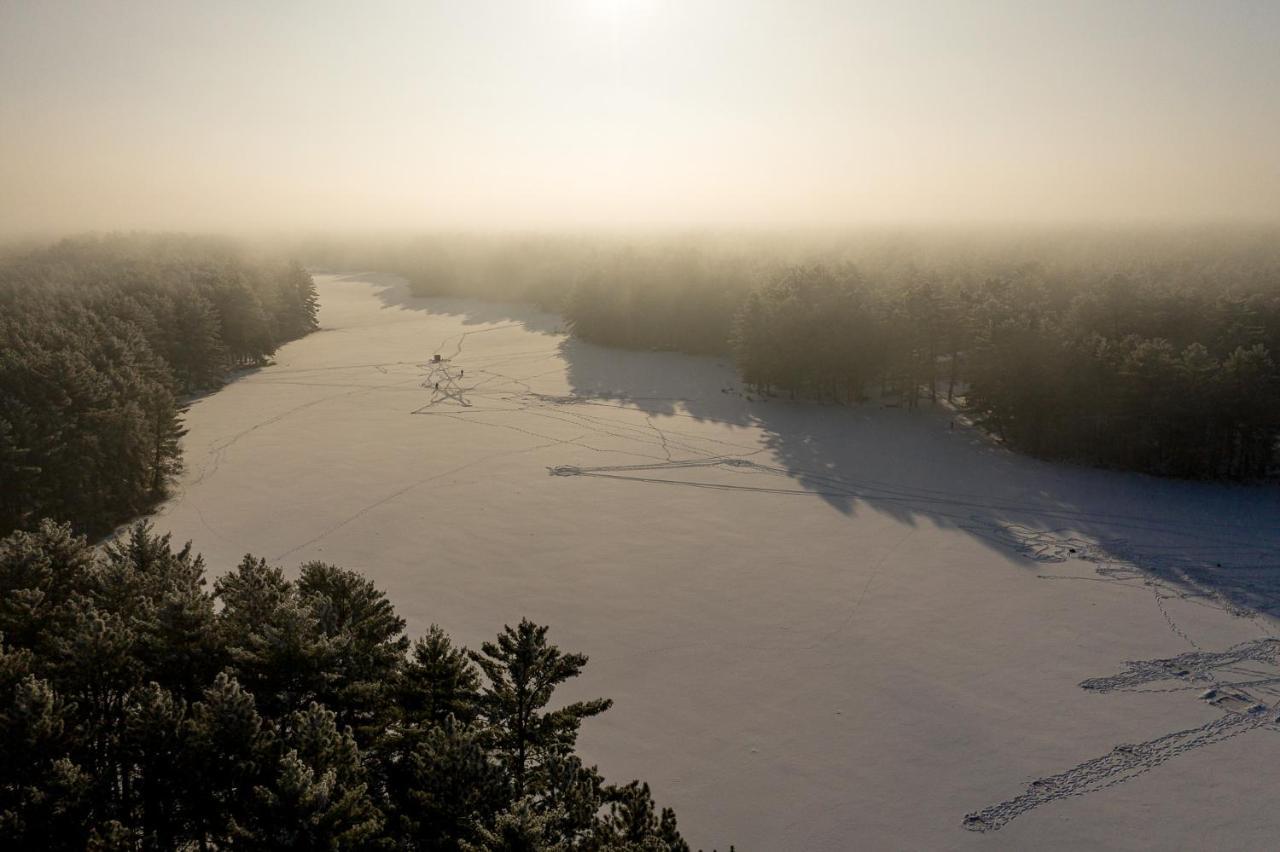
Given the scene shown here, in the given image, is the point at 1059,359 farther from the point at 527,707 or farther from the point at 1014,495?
the point at 527,707

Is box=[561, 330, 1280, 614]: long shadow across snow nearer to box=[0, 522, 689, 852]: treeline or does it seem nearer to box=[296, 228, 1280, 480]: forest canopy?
box=[296, 228, 1280, 480]: forest canopy

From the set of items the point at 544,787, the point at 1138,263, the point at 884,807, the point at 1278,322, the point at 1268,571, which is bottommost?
the point at 884,807

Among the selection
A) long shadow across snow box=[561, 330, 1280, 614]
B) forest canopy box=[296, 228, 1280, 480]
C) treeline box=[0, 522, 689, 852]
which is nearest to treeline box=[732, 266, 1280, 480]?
forest canopy box=[296, 228, 1280, 480]

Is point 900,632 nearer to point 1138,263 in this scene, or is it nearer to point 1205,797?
point 1205,797

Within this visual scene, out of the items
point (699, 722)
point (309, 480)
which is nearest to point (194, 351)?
point (309, 480)

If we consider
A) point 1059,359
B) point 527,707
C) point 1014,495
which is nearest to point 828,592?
point 1014,495

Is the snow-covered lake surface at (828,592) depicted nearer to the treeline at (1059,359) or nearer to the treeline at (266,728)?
the treeline at (1059,359)
